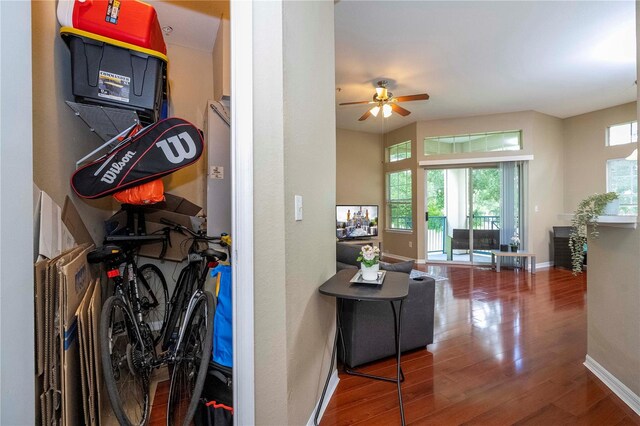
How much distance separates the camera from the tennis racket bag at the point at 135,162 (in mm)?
1560

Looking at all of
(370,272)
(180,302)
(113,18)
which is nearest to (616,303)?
(370,272)

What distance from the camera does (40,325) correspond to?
3.80 feet

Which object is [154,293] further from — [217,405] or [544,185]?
[544,185]

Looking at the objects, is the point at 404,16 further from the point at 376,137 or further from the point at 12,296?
the point at 376,137

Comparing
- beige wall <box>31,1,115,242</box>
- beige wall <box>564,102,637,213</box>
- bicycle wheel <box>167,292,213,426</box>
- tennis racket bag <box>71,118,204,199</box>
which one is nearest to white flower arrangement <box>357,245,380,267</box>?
bicycle wheel <box>167,292,213,426</box>

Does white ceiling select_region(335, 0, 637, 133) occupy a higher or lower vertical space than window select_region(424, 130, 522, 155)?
higher

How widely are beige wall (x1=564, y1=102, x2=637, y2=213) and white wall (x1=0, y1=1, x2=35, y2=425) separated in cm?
770

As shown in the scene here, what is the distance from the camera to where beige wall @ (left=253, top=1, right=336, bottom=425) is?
1.26 m

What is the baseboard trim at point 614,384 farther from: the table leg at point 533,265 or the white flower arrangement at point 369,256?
the table leg at point 533,265

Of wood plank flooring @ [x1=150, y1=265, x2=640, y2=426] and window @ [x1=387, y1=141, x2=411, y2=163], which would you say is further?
window @ [x1=387, y1=141, x2=411, y2=163]

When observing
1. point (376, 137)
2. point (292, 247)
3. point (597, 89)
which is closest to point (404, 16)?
point (292, 247)

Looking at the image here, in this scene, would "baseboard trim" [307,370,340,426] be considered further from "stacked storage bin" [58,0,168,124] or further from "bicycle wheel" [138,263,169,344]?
"stacked storage bin" [58,0,168,124]

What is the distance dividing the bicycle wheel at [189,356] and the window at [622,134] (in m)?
7.36

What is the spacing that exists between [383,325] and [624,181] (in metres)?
6.07
